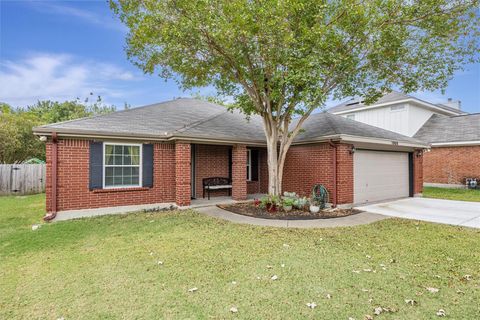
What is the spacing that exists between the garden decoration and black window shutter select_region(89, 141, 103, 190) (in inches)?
284

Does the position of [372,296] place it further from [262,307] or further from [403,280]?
[262,307]

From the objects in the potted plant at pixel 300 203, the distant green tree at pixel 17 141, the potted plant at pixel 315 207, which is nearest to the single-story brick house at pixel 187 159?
Answer: the potted plant at pixel 315 207

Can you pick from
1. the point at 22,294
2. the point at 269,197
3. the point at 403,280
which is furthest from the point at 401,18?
the point at 22,294

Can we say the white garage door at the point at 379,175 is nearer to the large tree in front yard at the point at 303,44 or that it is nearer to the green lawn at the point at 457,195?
the green lawn at the point at 457,195

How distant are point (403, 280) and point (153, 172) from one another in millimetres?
7928

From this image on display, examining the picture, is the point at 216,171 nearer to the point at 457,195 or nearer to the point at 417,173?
the point at 417,173

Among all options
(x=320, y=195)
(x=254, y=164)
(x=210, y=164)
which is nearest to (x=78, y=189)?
(x=210, y=164)

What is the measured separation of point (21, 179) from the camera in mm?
13586

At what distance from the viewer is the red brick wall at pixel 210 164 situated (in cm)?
1158

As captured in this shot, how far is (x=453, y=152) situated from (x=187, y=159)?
57.3 ft

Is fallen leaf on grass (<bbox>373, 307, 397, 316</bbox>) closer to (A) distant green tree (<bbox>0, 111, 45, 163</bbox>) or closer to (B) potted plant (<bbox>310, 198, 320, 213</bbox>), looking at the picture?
(B) potted plant (<bbox>310, 198, 320, 213</bbox>)

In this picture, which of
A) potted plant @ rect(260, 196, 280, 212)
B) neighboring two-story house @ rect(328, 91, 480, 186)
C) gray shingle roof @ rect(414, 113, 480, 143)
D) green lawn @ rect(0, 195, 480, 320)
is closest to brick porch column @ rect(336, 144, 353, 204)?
potted plant @ rect(260, 196, 280, 212)

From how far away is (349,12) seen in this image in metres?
7.43

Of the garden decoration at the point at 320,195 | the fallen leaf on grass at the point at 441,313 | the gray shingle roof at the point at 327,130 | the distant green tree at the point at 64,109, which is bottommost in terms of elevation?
the fallen leaf on grass at the point at 441,313
